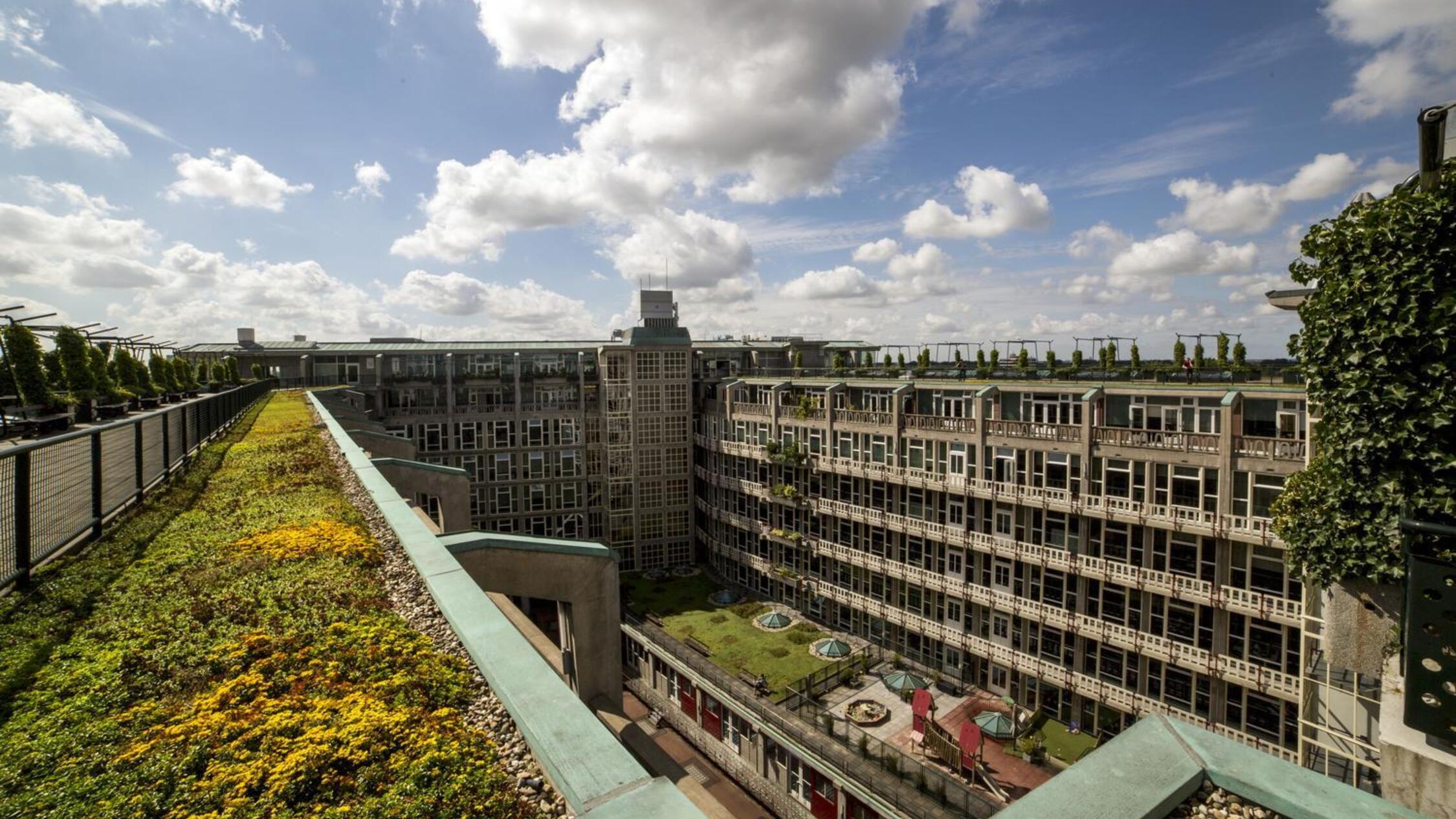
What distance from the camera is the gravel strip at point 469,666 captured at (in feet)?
16.1

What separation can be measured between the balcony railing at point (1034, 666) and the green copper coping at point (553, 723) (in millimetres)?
26801

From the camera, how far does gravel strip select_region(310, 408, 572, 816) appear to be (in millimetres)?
4902

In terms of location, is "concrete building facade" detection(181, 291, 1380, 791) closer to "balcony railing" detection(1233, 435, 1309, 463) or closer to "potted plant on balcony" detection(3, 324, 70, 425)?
"balcony railing" detection(1233, 435, 1309, 463)

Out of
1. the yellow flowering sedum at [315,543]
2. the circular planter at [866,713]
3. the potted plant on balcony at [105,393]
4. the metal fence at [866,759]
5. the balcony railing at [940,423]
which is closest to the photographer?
the yellow flowering sedum at [315,543]

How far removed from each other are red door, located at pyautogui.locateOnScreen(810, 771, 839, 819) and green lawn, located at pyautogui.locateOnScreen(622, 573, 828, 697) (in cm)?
634

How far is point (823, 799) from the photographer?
31516 mm

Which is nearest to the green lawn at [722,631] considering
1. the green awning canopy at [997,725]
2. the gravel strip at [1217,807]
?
the green awning canopy at [997,725]

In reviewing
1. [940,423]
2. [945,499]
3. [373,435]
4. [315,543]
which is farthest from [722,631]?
[315,543]

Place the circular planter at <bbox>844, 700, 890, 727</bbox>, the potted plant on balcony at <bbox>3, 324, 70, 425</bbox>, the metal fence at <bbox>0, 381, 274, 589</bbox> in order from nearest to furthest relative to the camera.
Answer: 1. the metal fence at <bbox>0, 381, 274, 589</bbox>
2. the potted plant on balcony at <bbox>3, 324, 70, 425</bbox>
3. the circular planter at <bbox>844, 700, 890, 727</bbox>

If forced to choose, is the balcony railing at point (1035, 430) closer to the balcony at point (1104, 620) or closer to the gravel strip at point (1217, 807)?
the balcony at point (1104, 620)

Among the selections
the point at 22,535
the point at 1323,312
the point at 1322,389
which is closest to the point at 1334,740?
the point at 1322,389

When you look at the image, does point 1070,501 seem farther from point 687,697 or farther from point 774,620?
point 687,697

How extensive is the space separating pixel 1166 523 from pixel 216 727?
3560cm

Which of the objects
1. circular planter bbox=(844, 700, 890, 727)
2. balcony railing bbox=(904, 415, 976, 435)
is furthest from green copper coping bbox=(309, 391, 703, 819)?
balcony railing bbox=(904, 415, 976, 435)
